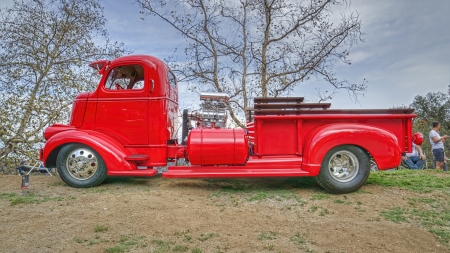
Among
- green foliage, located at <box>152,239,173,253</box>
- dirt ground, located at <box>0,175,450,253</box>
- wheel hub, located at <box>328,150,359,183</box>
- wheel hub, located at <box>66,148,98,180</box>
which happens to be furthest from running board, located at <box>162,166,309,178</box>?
green foliage, located at <box>152,239,173,253</box>

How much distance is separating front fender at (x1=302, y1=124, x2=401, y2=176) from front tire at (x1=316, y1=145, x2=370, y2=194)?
0.34 ft

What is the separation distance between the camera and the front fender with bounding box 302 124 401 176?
502cm

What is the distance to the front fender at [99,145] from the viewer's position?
18.0 ft

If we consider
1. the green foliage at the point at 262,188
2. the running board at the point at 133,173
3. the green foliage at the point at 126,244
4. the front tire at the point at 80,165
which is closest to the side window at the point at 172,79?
the running board at the point at 133,173

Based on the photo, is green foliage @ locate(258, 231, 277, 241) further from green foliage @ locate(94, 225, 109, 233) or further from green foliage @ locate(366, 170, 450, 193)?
green foliage @ locate(366, 170, 450, 193)

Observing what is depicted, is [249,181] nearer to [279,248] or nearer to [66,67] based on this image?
[279,248]

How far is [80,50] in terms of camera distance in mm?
10336

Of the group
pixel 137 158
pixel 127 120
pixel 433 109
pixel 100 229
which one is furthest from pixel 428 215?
pixel 433 109

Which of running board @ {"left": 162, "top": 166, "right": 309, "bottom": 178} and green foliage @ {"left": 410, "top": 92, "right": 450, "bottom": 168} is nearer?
running board @ {"left": 162, "top": 166, "right": 309, "bottom": 178}

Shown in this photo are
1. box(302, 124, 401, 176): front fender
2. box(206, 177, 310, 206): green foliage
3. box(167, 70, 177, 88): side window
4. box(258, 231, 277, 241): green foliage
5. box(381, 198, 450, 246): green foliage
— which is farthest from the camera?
box(167, 70, 177, 88): side window

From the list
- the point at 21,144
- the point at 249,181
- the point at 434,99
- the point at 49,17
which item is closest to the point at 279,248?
the point at 249,181

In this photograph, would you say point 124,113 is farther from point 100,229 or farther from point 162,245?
point 162,245

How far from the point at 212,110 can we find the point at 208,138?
73 cm

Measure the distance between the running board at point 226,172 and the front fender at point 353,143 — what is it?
0.95 ft
